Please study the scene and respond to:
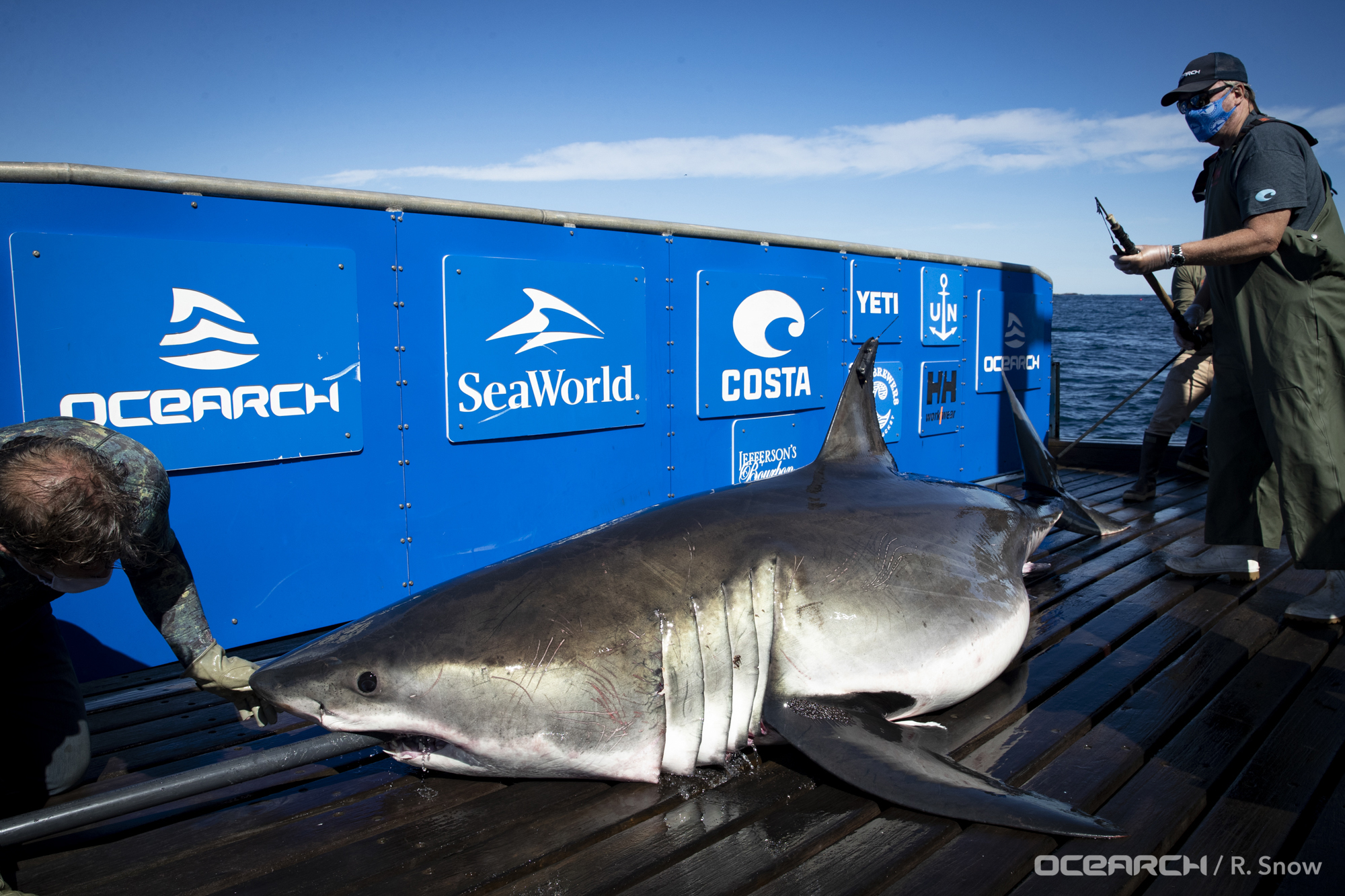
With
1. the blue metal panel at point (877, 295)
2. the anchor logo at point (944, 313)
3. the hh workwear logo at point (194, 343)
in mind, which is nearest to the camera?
the hh workwear logo at point (194, 343)

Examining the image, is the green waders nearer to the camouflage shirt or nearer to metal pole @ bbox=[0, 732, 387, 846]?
metal pole @ bbox=[0, 732, 387, 846]

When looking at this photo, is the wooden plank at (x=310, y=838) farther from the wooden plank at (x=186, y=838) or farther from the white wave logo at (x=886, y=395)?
the white wave logo at (x=886, y=395)

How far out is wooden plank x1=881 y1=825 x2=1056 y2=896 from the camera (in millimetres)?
1705

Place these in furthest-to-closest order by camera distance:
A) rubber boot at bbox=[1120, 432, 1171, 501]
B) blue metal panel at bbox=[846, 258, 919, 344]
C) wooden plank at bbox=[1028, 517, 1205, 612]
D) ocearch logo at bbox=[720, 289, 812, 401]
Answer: blue metal panel at bbox=[846, 258, 919, 344] < rubber boot at bbox=[1120, 432, 1171, 501] < ocearch logo at bbox=[720, 289, 812, 401] < wooden plank at bbox=[1028, 517, 1205, 612]

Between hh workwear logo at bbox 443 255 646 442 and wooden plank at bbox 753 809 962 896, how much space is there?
2.93 m

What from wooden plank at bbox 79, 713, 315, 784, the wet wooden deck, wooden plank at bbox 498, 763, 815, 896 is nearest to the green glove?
wooden plank at bbox 79, 713, 315, 784

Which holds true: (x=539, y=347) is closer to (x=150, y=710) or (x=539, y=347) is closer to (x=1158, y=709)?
(x=150, y=710)

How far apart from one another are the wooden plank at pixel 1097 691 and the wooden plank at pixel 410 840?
3.25 feet

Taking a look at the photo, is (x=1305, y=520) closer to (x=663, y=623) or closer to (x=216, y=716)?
(x=663, y=623)

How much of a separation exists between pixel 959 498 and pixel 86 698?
332 centimetres

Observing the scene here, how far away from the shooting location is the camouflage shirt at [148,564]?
2037 millimetres

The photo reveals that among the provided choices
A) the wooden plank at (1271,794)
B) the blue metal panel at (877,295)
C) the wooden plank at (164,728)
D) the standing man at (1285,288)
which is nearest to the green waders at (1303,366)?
the standing man at (1285,288)

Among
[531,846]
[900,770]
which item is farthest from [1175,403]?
[531,846]

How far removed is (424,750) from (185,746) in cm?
105
